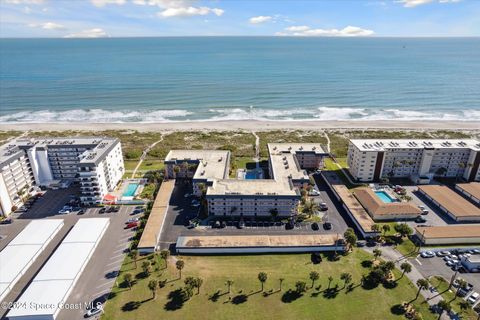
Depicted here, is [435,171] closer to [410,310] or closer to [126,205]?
[410,310]

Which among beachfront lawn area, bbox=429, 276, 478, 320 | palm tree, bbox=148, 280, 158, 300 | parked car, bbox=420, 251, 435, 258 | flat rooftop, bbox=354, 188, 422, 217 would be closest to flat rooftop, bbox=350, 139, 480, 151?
flat rooftop, bbox=354, 188, 422, 217

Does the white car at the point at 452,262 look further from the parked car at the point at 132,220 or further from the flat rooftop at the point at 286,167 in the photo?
the parked car at the point at 132,220

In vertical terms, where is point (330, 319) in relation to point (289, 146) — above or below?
below

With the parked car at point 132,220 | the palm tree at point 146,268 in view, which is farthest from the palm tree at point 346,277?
the parked car at point 132,220

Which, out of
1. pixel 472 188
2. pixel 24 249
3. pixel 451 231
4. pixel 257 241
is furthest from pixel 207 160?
pixel 472 188

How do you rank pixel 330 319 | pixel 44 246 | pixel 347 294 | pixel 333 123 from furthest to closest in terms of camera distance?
pixel 333 123, pixel 44 246, pixel 347 294, pixel 330 319

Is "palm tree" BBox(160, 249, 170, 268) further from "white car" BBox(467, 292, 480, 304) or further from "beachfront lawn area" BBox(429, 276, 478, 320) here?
"white car" BBox(467, 292, 480, 304)

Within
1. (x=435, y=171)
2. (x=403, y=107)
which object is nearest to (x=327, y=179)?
(x=435, y=171)
